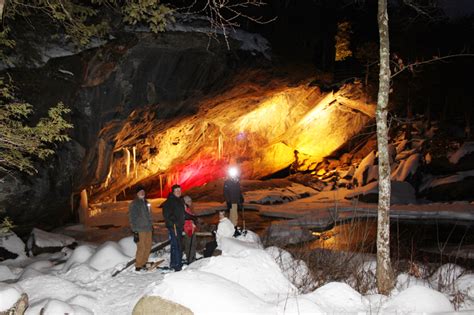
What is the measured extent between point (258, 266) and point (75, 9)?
6.54m

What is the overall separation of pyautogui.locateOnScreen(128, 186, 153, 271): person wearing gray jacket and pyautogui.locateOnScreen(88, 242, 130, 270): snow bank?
2.87 ft

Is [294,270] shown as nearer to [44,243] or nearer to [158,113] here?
[44,243]

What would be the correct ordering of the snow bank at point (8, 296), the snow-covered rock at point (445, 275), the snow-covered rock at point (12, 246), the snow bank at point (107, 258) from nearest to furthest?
the snow bank at point (8, 296) < the snow-covered rock at point (445, 275) < the snow bank at point (107, 258) < the snow-covered rock at point (12, 246)

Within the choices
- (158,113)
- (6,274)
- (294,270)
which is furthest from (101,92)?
(294,270)

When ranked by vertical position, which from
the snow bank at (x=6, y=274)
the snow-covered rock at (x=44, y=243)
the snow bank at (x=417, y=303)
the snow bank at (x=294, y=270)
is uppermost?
the snow bank at (x=417, y=303)

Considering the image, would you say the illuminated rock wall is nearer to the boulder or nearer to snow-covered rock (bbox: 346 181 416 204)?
snow-covered rock (bbox: 346 181 416 204)

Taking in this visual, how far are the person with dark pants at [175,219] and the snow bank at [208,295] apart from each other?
2.65 metres

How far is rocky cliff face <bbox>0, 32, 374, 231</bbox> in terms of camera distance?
1270 cm

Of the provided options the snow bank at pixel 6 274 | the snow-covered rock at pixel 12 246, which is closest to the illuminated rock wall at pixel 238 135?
the snow-covered rock at pixel 12 246

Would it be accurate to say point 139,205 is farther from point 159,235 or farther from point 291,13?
point 291,13

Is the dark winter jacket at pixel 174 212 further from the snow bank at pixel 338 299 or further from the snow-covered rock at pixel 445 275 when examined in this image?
the snow-covered rock at pixel 445 275

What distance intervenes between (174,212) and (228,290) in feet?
10.4

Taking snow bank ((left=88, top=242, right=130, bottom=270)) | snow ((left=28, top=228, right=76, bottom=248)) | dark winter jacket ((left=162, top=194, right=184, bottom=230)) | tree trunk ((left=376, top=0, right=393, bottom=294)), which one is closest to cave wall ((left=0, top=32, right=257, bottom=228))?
snow ((left=28, top=228, right=76, bottom=248))

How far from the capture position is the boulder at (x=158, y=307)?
4516 mm
